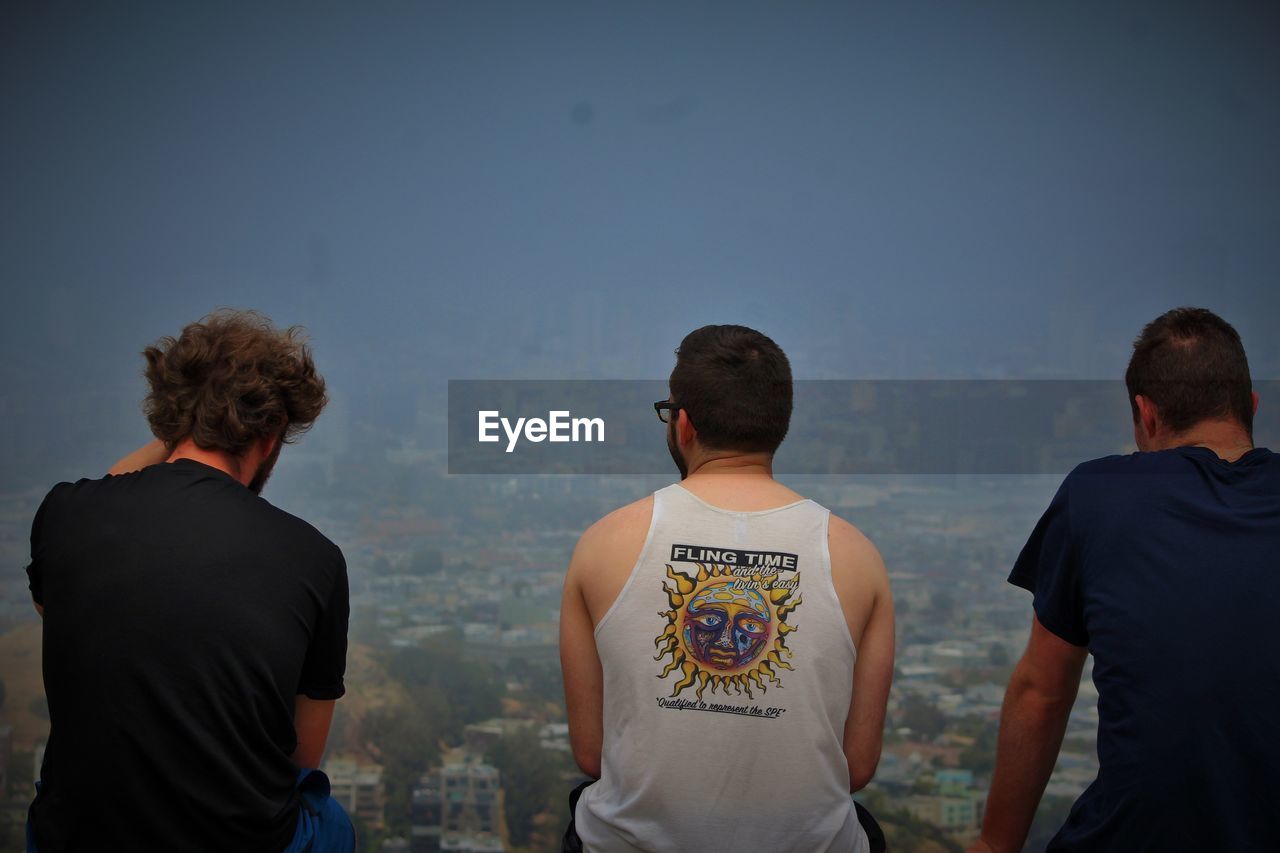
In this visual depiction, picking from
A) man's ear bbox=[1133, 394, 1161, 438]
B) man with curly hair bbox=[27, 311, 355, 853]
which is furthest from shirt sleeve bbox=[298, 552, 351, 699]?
man's ear bbox=[1133, 394, 1161, 438]

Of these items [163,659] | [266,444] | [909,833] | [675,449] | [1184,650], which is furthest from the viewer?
[909,833]

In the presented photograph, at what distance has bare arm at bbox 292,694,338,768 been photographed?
1441 millimetres

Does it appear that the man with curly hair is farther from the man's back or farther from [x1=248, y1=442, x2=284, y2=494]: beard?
the man's back

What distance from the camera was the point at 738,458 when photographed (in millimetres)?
1530

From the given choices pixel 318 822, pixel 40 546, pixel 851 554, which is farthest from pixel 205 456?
pixel 851 554

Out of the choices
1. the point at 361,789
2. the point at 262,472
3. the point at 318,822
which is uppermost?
the point at 262,472

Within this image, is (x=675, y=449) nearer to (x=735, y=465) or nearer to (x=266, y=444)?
(x=735, y=465)

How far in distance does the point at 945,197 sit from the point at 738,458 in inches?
72.0

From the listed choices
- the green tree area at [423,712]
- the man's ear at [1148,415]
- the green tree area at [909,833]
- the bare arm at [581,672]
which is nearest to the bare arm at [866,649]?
the bare arm at [581,672]

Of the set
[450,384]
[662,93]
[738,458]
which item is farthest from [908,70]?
[738,458]

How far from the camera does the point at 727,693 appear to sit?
1.35 metres

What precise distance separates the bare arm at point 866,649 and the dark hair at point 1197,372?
56 cm

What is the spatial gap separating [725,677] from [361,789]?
194cm

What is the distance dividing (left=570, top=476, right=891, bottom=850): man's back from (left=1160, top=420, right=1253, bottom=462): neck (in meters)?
0.60
